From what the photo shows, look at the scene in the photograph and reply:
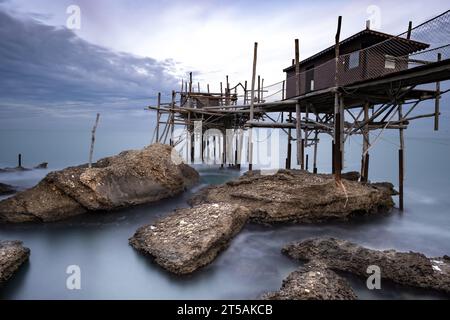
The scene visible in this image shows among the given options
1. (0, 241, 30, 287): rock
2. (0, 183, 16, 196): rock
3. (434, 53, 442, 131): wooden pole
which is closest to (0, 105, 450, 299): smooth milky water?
(0, 241, 30, 287): rock

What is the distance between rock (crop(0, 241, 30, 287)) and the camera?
712 centimetres

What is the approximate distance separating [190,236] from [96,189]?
22.6 feet

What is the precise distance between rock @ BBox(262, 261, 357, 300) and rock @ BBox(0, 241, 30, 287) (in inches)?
265

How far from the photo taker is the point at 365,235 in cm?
1109

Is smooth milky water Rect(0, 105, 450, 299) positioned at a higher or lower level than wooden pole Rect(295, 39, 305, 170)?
lower

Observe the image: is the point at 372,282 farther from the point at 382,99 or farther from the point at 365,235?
the point at 382,99

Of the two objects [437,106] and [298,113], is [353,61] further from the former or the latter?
[437,106]

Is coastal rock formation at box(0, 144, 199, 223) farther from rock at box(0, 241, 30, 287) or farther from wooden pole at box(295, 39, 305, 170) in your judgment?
wooden pole at box(295, 39, 305, 170)

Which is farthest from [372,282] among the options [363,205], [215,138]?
[215,138]

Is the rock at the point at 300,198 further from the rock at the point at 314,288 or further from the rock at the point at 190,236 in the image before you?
the rock at the point at 314,288

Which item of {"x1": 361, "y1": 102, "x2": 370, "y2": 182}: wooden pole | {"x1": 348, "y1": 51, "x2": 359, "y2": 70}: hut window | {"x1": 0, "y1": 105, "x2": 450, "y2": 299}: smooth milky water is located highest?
{"x1": 348, "y1": 51, "x2": 359, "y2": 70}: hut window

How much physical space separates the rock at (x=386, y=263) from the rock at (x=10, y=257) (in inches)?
320
